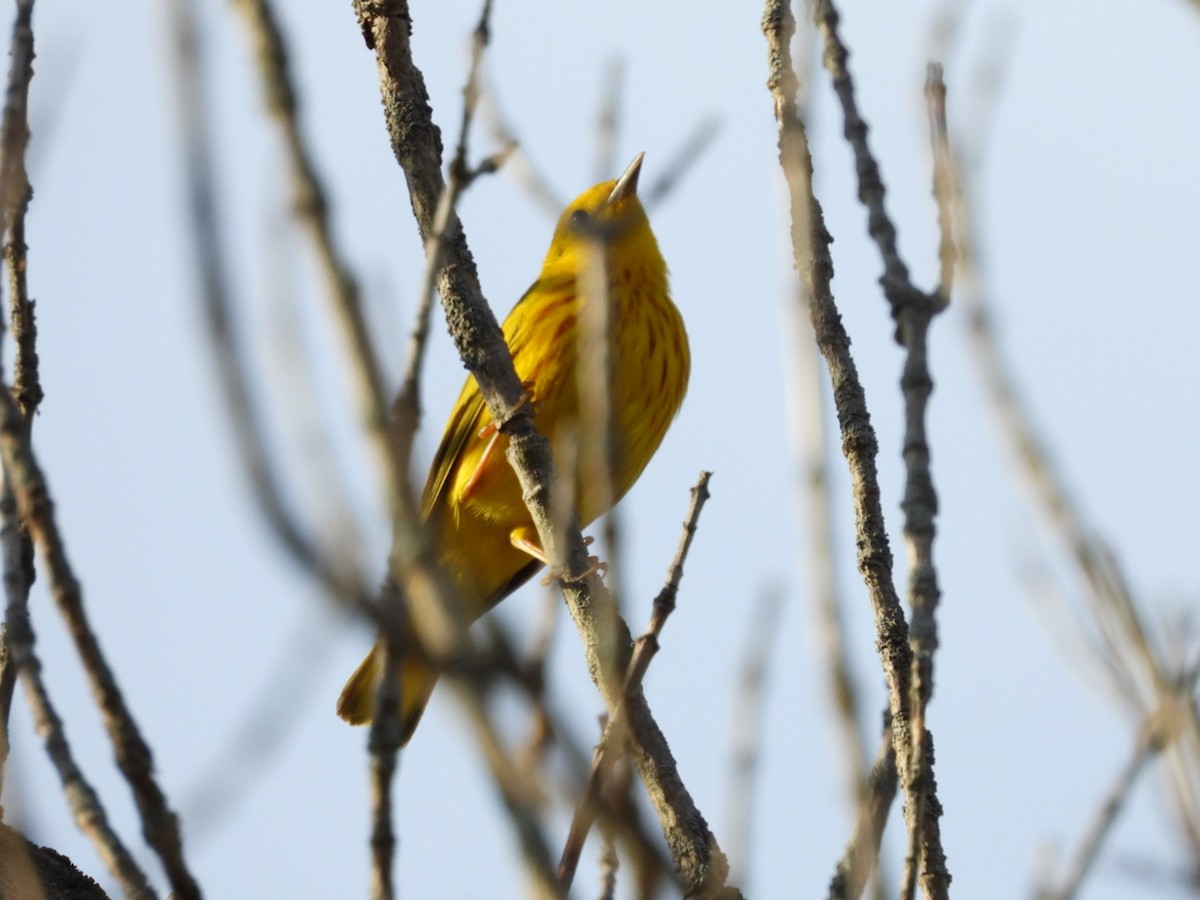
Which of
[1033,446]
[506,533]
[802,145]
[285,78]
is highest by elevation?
[506,533]

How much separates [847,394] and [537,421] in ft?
10.1

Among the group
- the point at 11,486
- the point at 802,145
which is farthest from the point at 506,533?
the point at 11,486

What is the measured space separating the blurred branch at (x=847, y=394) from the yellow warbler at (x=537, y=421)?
9.15ft

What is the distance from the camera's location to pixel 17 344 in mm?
3881

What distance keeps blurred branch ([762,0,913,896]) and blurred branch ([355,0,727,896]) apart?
0.55 m

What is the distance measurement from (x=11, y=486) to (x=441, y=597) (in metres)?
1.03

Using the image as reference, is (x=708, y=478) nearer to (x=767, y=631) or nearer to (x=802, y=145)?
(x=767, y=631)

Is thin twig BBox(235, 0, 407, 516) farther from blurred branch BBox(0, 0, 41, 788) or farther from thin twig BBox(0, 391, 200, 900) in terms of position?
blurred branch BBox(0, 0, 41, 788)

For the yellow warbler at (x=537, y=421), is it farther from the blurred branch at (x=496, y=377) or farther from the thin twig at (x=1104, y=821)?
the thin twig at (x=1104, y=821)

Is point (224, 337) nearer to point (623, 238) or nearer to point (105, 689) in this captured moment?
point (105, 689)

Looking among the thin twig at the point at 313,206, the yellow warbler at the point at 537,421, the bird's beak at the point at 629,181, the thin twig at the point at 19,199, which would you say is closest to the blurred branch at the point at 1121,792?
the thin twig at the point at 313,206

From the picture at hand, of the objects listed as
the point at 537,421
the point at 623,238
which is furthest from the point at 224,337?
the point at 623,238

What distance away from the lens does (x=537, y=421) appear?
6.53 meters

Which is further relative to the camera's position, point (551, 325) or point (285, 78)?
point (551, 325)
